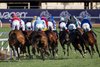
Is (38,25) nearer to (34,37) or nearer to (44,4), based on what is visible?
(34,37)

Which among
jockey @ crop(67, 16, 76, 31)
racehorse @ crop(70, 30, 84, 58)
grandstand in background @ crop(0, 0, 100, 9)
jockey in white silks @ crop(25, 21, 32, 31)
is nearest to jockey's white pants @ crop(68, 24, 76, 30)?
jockey @ crop(67, 16, 76, 31)

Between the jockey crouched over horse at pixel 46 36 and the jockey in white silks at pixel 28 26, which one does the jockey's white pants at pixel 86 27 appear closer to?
the jockey crouched over horse at pixel 46 36

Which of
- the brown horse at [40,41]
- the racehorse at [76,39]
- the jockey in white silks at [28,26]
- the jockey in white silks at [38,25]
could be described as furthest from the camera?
the jockey in white silks at [28,26]

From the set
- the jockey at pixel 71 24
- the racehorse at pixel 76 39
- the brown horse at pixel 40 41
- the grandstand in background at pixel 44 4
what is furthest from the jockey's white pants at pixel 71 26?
Answer: the grandstand in background at pixel 44 4

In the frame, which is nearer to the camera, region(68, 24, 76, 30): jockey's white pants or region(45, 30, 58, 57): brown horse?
region(45, 30, 58, 57): brown horse

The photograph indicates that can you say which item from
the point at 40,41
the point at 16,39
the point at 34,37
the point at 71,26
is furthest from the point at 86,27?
the point at 16,39

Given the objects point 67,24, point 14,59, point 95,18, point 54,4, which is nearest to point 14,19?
point 14,59

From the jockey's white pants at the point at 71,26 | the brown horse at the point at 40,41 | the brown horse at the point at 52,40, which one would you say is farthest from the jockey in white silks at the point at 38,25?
the jockey's white pants at the point at 71,26

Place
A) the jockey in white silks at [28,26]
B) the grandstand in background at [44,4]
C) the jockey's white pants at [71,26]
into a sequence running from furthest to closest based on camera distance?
the grandstand in background at [44,4] < the jockey in white silks at [28,26] < the jockey's white pants at [71,26]

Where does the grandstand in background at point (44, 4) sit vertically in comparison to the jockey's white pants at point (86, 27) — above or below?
above

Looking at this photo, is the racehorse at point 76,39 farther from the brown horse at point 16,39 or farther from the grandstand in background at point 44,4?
the grandstand in background at point 44,4

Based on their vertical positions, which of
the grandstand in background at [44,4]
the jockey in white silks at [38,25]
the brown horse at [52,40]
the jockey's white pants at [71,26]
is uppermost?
the grandstand in background at [44,4]

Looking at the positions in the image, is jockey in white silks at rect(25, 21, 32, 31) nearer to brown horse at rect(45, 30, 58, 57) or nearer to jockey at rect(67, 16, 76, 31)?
brown horse at rect(45, 30, 58, 57)

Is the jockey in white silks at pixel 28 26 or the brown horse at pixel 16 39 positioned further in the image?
the jockey in white silks at pixel 28 26
